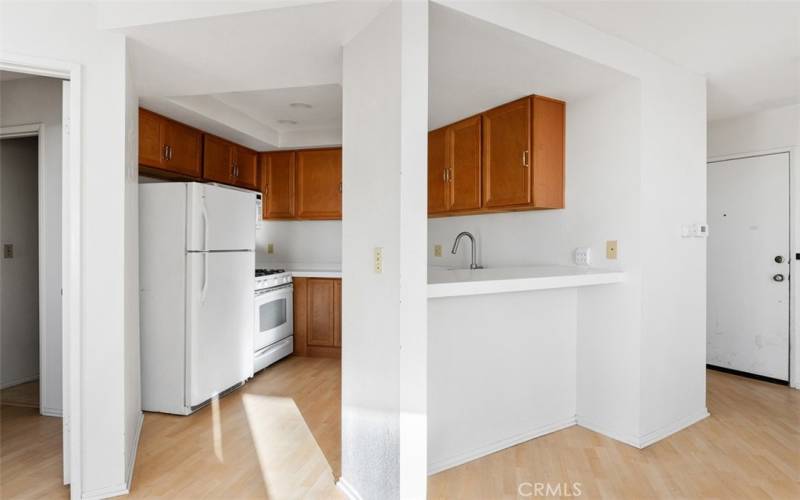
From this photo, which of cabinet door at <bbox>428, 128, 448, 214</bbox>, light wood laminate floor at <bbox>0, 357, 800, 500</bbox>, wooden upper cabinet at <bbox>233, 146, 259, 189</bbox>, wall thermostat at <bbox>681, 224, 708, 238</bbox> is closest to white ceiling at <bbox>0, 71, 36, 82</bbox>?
wooden upper cabinet at <bbox>233, 146, 259, 189</bbox>

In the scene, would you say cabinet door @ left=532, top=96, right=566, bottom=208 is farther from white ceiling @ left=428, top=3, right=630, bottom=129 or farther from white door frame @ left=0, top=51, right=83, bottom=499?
white door frame @ left=0, top=51, right=83, bottom=499

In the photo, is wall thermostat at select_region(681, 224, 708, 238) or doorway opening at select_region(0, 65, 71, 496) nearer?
doorway opening at select_region(0, 65, 71, 496)

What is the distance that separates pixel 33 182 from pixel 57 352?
1646 millimetres

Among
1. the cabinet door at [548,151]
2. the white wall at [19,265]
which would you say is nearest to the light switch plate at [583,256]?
the cabinet door at [548,151]

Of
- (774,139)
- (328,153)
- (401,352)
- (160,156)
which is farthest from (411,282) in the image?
(774,139)

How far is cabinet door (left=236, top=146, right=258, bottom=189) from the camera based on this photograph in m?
4.42

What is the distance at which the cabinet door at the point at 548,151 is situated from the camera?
278 centimetres

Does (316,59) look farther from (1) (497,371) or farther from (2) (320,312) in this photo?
(2) (320,312)

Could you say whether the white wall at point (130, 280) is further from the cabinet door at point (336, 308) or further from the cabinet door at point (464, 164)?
the cabinet door at point (464, 164)

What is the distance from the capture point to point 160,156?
334 cm

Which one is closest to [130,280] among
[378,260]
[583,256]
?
[378,260]

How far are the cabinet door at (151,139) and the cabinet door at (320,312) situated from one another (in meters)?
1.80

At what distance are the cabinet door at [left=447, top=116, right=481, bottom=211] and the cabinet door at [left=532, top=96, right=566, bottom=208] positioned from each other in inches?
19.7

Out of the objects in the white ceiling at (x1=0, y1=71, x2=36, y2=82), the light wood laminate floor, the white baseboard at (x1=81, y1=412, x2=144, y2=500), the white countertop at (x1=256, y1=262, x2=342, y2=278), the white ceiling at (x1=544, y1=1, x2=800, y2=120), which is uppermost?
the white ceiling at (x1=0, y1=71, x2=36, y2=82)
